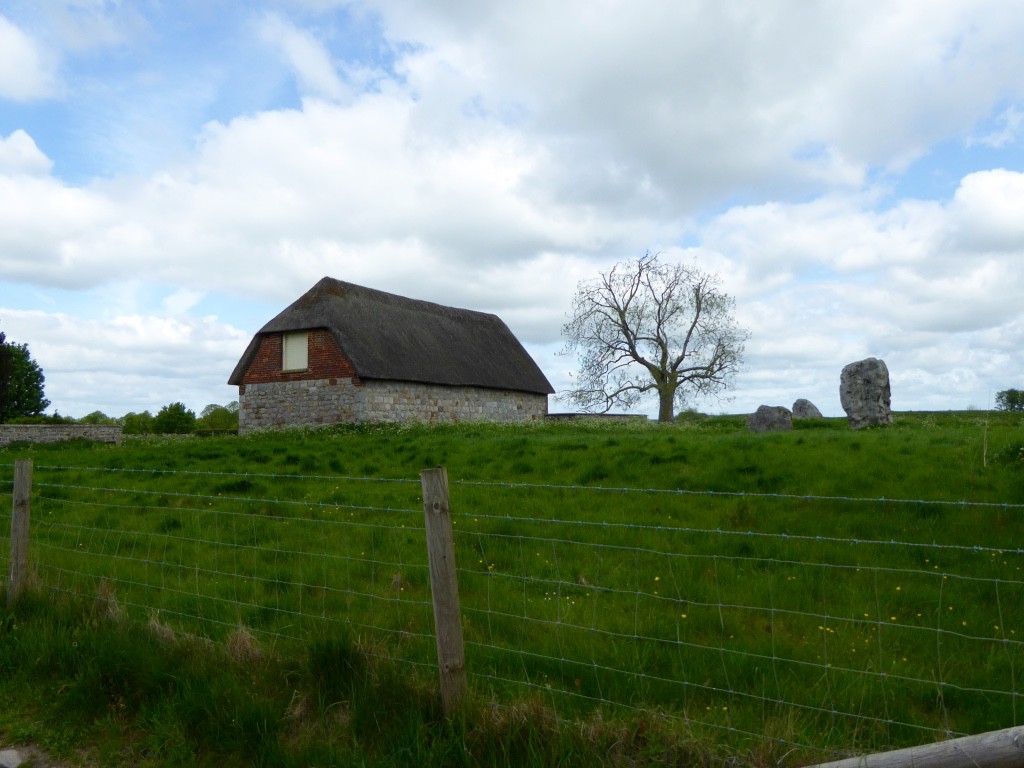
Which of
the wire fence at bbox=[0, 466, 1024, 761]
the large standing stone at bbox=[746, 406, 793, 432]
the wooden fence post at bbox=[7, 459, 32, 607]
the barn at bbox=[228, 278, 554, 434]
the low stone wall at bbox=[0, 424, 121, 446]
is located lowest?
the wire fence at bbox=[0, 466, 1024, 761]

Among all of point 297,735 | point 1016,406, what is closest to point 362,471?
point 297,735

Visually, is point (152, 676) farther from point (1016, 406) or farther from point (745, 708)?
point (1016, 406)

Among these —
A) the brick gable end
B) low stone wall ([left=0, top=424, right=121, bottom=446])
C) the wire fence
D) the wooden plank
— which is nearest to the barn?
the brick gable end

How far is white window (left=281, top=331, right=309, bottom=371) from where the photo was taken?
93.0 feet

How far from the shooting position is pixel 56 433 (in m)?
25.5

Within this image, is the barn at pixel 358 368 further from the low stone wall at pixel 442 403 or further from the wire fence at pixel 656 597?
the wire fence at pixel 656 597

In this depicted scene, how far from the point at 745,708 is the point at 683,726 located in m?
0.67

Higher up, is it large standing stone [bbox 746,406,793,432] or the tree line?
the tree line

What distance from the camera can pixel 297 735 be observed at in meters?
4.16

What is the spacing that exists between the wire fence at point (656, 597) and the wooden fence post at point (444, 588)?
0.28 meters

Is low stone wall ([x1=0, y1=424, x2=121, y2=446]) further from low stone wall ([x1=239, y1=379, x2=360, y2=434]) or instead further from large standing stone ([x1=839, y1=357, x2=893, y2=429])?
large standing stone ([x1=839, y1=357, x2=893, y2=429])

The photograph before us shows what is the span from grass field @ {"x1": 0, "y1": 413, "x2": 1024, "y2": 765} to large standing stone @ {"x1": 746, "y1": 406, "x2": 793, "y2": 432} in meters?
8.60

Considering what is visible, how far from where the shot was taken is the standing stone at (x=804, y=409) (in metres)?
28.4

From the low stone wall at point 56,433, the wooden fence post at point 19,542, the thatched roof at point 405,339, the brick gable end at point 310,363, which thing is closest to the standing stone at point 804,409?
the thatched roof at point 405,339
